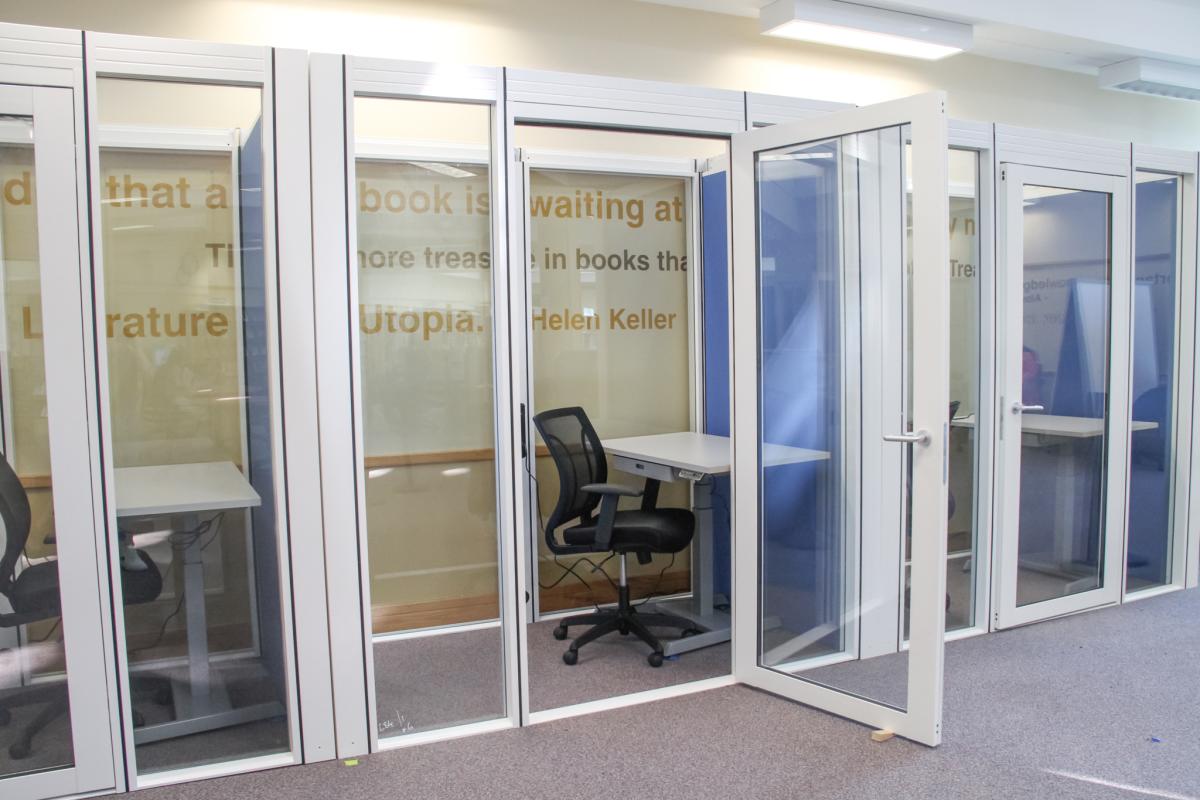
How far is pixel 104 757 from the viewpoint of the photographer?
2.72 m

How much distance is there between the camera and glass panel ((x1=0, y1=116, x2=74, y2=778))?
2572 millimetres

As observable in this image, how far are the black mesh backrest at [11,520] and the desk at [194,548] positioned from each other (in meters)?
0.27

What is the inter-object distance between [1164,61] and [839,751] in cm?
526

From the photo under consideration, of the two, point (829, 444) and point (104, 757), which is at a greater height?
point (829, 444)

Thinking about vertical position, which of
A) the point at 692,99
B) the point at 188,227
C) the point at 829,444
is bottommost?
the point at 829,444

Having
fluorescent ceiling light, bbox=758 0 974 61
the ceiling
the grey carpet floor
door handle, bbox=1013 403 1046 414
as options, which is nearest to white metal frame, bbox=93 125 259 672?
the grey carpet floor

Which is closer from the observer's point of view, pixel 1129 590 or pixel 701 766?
pixel 701 766

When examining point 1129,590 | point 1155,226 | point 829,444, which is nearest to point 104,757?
point 829,444

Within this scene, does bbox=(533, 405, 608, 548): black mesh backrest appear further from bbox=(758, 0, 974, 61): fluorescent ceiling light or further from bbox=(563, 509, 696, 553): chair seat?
bbox=(758, 0, 974, 61): fluorescent ceiling light

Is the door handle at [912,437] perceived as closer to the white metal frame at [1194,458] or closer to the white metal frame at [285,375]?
the white metal frame at [285,375]

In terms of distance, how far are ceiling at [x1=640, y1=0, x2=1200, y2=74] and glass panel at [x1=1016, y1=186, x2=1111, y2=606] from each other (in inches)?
54.1

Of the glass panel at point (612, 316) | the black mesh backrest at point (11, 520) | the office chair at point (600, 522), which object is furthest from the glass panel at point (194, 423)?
the glass panel at point (612, 316)

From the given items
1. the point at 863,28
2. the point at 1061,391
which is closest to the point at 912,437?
the point at 1061,391

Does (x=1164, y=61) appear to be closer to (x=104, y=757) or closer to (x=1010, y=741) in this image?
(x=1010, y=741)
